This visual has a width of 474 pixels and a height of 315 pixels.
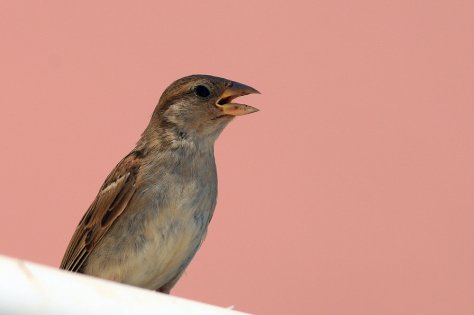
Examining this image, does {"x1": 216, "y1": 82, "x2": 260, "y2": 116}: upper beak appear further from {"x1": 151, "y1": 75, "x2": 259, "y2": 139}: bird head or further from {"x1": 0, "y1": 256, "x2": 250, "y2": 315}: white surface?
{"x1": 0, "y1": 256, "x2": 250, "y2": 315}: white surface

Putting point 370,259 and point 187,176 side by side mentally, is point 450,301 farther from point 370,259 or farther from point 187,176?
point 187,176

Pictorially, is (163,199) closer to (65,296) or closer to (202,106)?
(202,106)

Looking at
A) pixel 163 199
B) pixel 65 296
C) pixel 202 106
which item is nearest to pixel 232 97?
pixel 202 106

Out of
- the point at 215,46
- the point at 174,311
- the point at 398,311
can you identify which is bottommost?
the point at 398,311

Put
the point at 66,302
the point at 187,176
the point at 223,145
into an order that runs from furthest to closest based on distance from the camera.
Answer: the point at 223,145 → the point at 187,176 → the point at 66,302

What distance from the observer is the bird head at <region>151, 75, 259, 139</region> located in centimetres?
277

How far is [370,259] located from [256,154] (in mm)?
485

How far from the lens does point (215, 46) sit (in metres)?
3.49

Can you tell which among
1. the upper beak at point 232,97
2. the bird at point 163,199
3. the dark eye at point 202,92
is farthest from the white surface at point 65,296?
the dark eye at point 202,92

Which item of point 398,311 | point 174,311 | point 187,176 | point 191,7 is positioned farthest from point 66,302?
point 191,7

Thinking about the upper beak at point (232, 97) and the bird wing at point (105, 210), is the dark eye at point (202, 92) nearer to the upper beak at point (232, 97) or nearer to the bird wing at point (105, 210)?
the upper beak at point (232, 97)

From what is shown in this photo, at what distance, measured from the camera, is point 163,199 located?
2.60 meters

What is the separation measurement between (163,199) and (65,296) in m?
1.50

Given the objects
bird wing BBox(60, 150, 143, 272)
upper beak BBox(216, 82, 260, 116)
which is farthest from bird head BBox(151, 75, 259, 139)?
bird wing BBox(60, 150, 143, 272)
